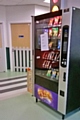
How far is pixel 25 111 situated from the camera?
277 cm

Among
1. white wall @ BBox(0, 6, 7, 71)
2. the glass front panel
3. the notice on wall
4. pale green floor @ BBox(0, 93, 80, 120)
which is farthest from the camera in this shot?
white wall @ BBox(0, 6, 7, 71)

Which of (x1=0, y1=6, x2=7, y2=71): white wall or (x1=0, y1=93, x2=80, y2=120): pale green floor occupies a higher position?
(x1=0, y1=6, x2=7, y2=71): white wall

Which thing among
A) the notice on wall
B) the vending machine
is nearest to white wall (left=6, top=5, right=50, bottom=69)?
the vending machine

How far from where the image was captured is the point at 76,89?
99.3 inches

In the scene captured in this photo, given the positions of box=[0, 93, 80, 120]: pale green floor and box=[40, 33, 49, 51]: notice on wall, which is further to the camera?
box=[40, 33, 49, 51]: notice on wall

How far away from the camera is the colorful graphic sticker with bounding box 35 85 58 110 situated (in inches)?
103

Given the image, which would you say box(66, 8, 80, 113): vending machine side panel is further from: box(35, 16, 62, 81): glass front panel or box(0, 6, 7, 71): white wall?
box(0, 6, 7, 71): white wall

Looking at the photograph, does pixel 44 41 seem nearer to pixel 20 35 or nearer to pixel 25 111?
pixel 25 111

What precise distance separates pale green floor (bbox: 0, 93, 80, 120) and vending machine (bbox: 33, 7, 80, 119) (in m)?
0.16

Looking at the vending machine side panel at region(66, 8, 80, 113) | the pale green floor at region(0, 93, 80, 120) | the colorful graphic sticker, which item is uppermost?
the vending machine side panel at region(66, 8, 80, 113)

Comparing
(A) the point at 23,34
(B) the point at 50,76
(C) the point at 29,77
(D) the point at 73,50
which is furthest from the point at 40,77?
(A) the point at 23,34

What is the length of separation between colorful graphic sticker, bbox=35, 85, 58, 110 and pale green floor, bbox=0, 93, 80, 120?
0.18 metres

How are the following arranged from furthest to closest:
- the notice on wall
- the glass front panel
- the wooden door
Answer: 1. the wooden door
2. the notice on wall
3. the glass front panel

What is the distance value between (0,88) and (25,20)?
294 cm
